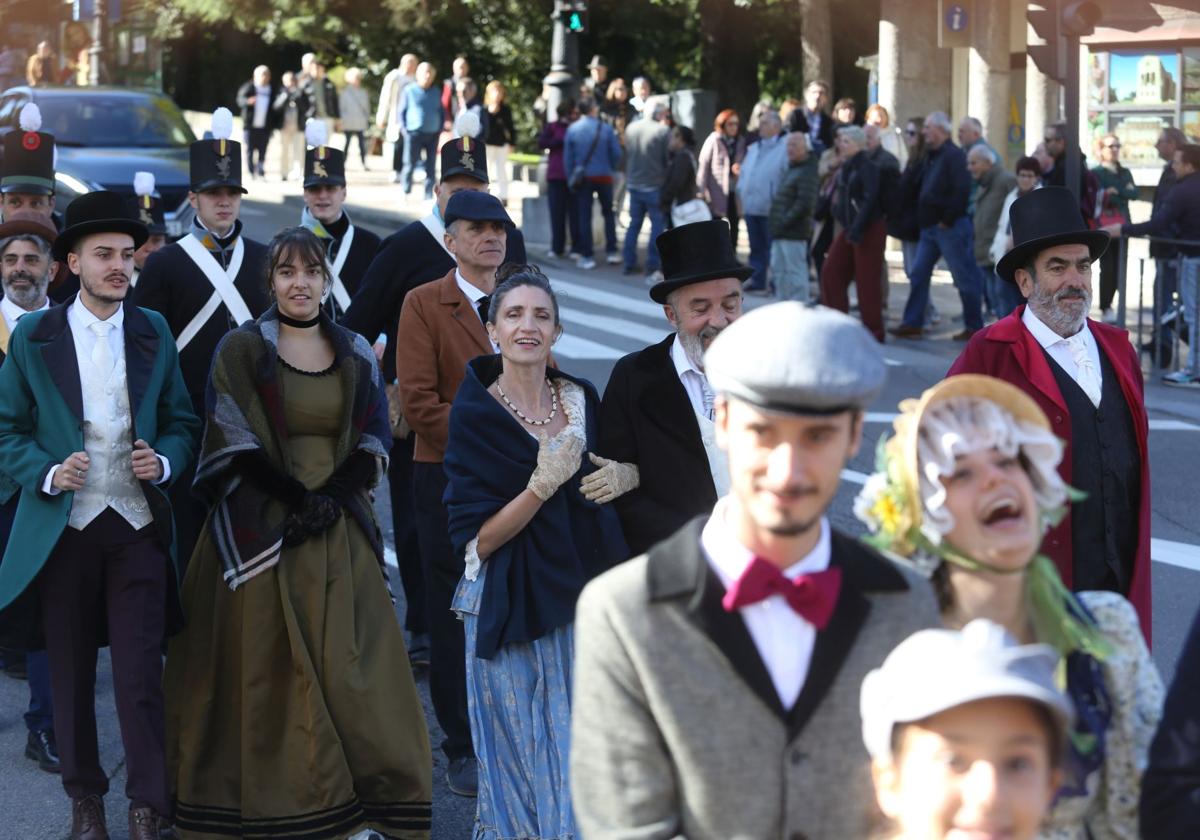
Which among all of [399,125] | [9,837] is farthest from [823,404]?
[399,125]

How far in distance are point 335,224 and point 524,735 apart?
3633mm

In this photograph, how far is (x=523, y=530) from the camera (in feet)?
19.5

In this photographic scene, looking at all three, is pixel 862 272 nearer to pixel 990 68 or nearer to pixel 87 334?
pixel 990 68

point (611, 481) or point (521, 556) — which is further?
point (521, 556)

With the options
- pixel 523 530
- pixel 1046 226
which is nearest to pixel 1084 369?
pixel 1046 226

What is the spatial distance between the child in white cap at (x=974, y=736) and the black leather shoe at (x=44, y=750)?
16.6 feet

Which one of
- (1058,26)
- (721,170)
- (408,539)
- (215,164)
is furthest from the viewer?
(721,170)

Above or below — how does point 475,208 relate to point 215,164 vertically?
below

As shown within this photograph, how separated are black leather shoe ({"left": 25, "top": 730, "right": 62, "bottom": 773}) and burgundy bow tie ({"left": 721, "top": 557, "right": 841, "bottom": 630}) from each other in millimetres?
4773

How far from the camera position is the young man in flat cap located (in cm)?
294

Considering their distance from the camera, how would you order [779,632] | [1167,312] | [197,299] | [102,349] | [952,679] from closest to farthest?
[952,679] → [779,632] → [102,349] → [197,299] → [1167,312]

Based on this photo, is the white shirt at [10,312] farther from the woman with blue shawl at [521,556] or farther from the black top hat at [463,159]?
the woman with blue shawl at [521,556]

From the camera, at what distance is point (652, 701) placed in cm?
298

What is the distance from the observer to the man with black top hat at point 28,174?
355 inches
